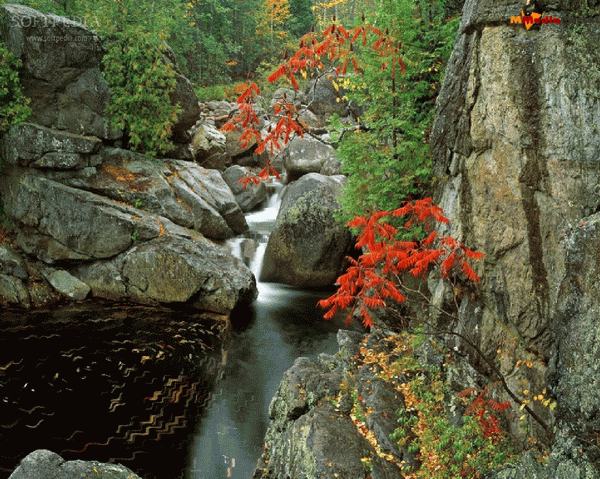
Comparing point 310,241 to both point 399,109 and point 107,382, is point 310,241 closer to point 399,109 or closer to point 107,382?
point 399,109

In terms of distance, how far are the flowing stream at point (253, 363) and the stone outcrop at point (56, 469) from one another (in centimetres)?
210

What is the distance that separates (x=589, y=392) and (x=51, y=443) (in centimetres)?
826

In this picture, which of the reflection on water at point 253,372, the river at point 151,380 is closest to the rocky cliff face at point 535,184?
the reflection on water at point 253,372

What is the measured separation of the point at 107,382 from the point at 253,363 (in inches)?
134

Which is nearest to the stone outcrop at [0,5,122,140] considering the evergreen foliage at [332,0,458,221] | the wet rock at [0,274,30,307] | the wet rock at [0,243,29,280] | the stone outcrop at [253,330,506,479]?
the wet rock at [0,243,29,280]

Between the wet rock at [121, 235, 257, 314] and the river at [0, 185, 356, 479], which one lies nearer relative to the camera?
the river at [0, 185, 356, 479]

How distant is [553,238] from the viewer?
5.55 meters

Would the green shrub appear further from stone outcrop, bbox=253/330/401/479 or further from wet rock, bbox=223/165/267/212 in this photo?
stone outcrop, bbox=253/330/401/479

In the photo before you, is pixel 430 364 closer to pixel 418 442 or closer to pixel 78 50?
pixel 418 442

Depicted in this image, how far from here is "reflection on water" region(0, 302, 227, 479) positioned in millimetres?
7492

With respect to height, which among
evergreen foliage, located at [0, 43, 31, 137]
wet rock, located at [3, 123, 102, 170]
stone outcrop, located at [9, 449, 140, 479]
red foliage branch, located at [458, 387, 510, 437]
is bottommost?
stone outcrop, located at [9, 449, 140, 479]

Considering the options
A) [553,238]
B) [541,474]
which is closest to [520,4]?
[553,238]

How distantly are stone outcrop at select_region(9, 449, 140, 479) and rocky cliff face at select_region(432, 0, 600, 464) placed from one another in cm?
552

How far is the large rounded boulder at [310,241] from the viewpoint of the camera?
1439cm
